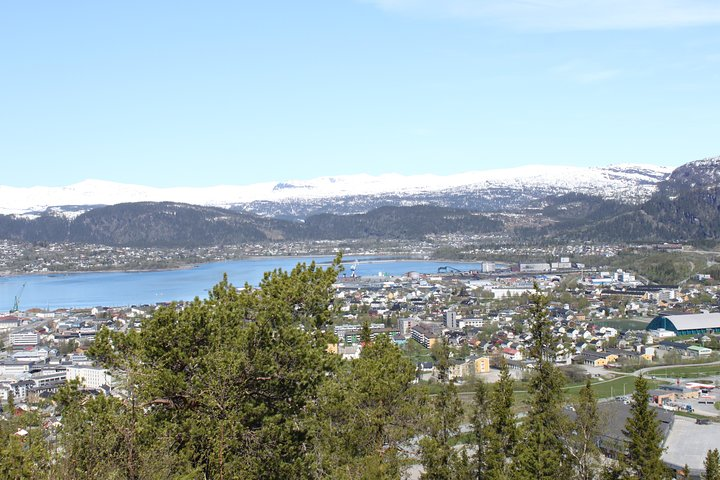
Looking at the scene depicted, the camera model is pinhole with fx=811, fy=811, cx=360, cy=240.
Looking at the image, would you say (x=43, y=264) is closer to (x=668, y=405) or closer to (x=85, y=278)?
(x=85, y=278)

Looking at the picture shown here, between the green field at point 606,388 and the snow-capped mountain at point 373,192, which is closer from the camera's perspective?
the green field at point 606,388

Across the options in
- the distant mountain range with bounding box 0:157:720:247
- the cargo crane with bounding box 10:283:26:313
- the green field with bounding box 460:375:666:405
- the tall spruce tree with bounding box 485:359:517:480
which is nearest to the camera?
the tall spruce tree with bounding box 485:359:517:480

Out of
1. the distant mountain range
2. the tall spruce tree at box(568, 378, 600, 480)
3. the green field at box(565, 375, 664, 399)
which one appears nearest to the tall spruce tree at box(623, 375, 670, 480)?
the tall spruce tree at box(568, 378, 600, 480)

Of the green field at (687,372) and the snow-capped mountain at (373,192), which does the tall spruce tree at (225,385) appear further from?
the snow-capped mountain at (373,192)

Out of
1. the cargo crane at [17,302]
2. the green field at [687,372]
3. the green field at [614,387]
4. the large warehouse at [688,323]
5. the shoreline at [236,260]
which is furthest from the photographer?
the shoreline at [236,260]

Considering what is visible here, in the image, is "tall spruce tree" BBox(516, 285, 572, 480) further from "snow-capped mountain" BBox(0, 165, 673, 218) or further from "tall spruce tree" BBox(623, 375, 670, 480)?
"snow-capped mountain" BBox(0, 165, 673, 218)

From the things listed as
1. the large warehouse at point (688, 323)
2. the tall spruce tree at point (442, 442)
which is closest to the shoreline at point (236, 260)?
the large warehouse at point (688, 323)

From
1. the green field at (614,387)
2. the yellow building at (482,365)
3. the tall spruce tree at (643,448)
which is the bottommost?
the green field at (614,387)
